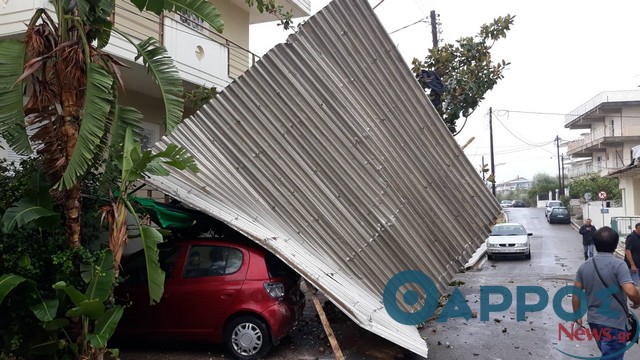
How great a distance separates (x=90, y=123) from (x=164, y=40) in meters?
6.03

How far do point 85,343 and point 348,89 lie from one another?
457 centimetres

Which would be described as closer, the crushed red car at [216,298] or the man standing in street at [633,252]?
the crushed red car at [216,298]

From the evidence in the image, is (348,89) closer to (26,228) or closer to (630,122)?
(26,228)

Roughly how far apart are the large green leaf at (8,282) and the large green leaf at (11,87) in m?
1.41

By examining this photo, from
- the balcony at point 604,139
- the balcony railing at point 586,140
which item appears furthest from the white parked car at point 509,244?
the balcony railing at point 586,140

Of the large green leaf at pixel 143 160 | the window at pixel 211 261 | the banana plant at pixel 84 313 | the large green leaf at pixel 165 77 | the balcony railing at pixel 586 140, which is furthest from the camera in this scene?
the balcony railing at pixel 586 140

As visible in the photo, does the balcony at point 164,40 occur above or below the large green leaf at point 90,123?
above

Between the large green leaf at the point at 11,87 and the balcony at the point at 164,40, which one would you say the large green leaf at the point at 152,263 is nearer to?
the large green leaf at the point at 11,87

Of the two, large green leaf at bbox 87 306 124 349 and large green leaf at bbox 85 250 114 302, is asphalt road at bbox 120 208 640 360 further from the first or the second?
large green leaf at bbox 85 250 114 302

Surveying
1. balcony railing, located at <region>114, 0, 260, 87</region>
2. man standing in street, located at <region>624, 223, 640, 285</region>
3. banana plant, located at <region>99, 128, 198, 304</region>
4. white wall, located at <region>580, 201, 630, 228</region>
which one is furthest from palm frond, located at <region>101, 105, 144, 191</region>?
white wall, located at <region>580, 201, 630, 228</region>

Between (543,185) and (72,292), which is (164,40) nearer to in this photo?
(72,292)

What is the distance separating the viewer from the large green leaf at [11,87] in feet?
15.5

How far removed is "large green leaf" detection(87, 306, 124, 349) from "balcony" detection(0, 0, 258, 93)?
5110mm

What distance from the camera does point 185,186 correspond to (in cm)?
664
